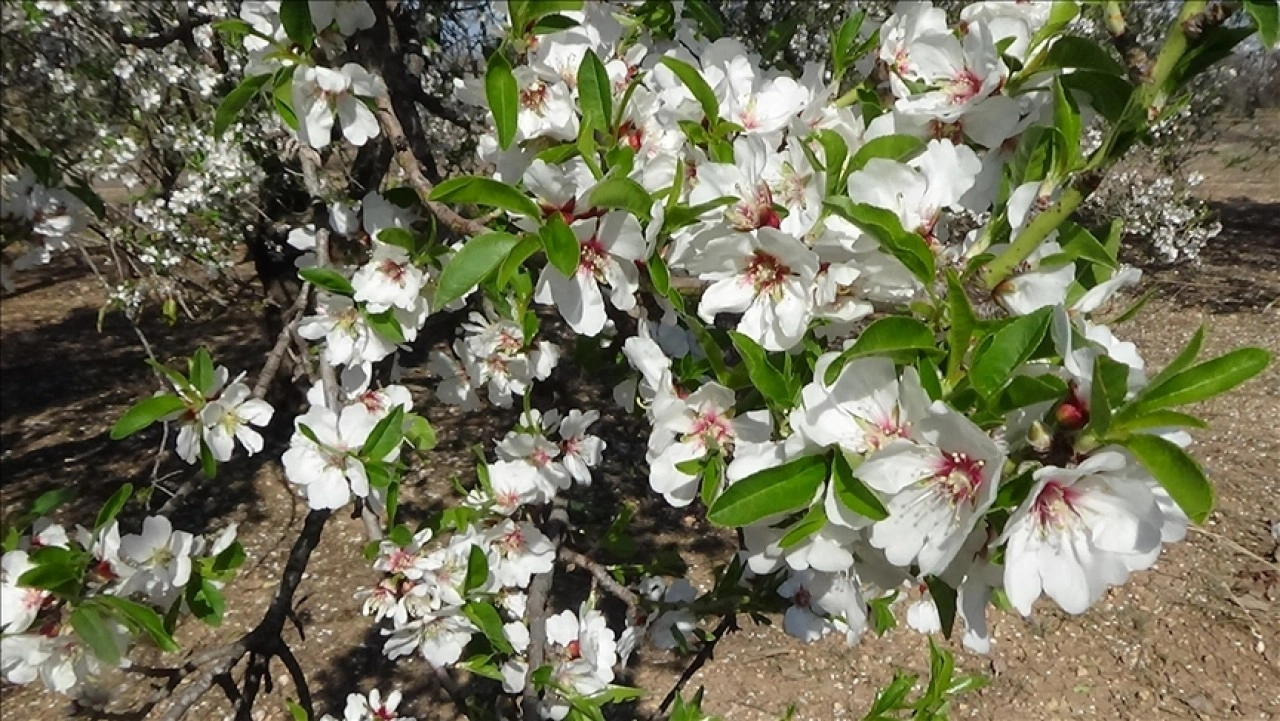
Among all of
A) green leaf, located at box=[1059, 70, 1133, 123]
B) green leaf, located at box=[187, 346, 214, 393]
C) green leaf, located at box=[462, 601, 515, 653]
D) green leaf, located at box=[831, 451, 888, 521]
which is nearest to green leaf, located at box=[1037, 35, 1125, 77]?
green leaf, located at box=[1059, 70, 1133, 123]

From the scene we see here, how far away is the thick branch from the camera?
1058 millimetres

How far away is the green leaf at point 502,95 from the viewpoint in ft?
3.16

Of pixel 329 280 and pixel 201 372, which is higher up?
pixel 329 280

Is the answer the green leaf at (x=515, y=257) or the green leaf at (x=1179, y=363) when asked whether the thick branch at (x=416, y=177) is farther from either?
the green leaf at (x=1179, y=363)

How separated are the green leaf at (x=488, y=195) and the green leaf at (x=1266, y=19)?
669 millimetres

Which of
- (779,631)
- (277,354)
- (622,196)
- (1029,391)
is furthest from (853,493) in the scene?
(779,631)

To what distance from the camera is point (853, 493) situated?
29.0 inches

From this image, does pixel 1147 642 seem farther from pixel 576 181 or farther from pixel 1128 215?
pixel 1128 215

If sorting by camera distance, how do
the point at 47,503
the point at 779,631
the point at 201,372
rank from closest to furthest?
the point at 47,503, the point at 201,372, the point at 779,631

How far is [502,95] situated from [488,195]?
0.14 meters

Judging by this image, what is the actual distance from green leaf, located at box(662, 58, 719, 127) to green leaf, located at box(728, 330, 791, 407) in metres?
0.32

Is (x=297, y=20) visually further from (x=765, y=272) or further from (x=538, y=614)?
(x=538, y=614)

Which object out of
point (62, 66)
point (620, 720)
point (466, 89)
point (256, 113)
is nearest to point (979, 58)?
point (466, 89)

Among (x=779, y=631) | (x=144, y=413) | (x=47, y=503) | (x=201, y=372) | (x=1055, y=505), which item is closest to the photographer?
(x=1055, y=505)
